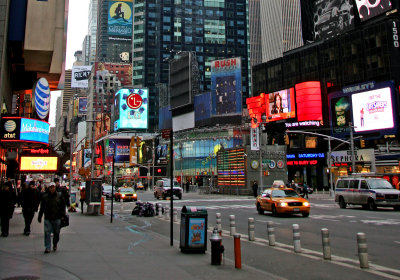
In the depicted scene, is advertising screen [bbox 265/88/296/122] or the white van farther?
advertising screen [bbox 265/88/296/122]

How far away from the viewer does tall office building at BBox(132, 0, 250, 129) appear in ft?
549

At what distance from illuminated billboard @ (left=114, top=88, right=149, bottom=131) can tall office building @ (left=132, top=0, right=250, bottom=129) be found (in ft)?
119

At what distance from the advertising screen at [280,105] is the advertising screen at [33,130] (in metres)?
69.2

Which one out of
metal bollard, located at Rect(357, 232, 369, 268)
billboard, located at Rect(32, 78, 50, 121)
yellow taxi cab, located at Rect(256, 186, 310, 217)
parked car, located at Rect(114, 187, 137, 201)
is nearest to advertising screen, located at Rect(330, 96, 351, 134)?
parked car, located at Rect(114, 187, 137, 201)

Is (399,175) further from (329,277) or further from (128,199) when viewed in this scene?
(329,277)

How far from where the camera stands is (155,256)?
9.96 metres

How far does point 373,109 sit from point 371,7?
23.6m

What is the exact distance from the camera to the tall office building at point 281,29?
181 metres

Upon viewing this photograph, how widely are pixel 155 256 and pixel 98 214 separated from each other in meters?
15.6

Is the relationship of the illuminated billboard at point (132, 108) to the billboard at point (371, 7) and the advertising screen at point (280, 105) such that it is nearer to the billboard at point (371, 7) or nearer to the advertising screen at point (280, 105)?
the advertising screen at point (280, 105)

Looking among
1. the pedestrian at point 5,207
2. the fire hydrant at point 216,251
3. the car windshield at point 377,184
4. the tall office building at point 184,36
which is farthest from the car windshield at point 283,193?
the tall office building at point 184,36

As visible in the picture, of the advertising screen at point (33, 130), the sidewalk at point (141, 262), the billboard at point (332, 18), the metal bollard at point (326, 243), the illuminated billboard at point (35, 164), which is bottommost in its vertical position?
the sidewalk at point (141, 262)

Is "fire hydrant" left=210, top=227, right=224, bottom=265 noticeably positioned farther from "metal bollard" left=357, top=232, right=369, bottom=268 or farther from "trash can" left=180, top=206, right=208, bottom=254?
"metal bollard" left=357, top=232, right=369, bottom=268

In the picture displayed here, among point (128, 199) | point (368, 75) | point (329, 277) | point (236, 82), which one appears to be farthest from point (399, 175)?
point (236, 82)
